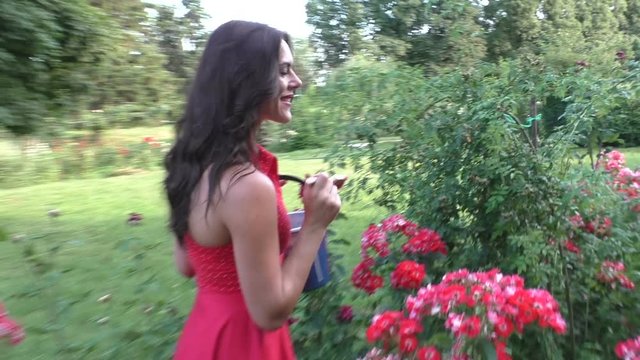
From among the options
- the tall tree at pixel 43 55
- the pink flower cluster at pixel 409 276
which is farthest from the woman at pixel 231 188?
the tall tree at pixel 43 55

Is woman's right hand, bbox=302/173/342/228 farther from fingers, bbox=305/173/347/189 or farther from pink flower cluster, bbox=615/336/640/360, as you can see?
pink flower cluster, bbox=615/336/640/360

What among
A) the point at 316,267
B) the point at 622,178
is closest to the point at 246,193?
the point at 316,267

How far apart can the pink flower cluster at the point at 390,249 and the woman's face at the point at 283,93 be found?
788 mm

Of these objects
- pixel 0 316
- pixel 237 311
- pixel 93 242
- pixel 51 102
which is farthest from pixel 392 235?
pixel 51 102

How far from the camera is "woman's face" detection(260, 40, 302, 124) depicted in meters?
1.37

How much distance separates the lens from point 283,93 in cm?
139

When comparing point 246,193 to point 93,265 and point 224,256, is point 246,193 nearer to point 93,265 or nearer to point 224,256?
point 224,256

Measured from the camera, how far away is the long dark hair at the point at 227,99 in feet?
4.33

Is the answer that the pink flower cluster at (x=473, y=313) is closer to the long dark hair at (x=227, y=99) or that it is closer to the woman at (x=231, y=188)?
the woman at (x=231, y=188)

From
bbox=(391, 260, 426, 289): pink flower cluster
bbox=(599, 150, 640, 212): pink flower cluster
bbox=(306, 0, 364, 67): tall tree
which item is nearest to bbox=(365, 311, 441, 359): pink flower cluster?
bbox=(391, 260, 426, 289): pink flower cluster

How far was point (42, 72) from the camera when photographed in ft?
17.8

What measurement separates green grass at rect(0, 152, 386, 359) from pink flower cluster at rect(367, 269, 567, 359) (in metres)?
0.79

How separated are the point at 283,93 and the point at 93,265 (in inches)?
149

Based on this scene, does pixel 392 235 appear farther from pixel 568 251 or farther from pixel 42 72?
pixel 42 72
